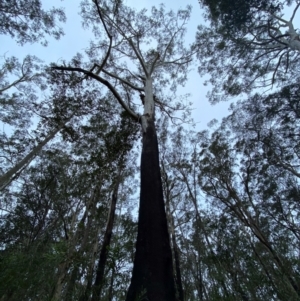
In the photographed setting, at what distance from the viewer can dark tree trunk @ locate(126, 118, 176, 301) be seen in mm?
1778

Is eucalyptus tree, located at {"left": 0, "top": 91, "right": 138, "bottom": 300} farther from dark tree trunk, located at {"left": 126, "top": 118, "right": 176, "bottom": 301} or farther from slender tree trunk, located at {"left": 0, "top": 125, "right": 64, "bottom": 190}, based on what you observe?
dark tree trunk, located at {"left": 126, "top": 118, "right": 176, "bottom": 301}

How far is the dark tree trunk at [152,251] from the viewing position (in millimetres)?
1778

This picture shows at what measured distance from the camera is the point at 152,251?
2.09m

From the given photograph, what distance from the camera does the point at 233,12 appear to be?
668 cm

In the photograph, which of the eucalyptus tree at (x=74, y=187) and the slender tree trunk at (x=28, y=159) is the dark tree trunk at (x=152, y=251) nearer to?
the eucalyptus tree at (x=74, y=187)

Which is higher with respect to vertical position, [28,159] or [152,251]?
[28,159]

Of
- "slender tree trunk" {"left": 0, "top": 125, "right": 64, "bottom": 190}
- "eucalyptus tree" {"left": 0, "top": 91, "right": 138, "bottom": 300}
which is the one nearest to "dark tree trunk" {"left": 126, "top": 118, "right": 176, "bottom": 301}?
"eucalyptus tree" {"left": 0, "top": 91, "right": 138, "bottom": 300}

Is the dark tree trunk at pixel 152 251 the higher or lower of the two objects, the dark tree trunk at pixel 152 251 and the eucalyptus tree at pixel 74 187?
the lower

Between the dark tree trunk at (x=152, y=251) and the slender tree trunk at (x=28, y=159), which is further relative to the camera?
the slender tree trunk at (x=28, y=159)

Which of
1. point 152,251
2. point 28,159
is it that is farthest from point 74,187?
point 152,251

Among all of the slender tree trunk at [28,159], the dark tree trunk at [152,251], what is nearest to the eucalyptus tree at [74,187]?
the slender tree trunk at [28,159]

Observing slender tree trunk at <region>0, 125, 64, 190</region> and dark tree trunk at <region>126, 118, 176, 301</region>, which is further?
slender tree trunk at <region>0, 125, 64, 190</region>

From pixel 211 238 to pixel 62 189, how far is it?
6674 mm

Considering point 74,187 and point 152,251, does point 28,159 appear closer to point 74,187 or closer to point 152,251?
point 74,187
